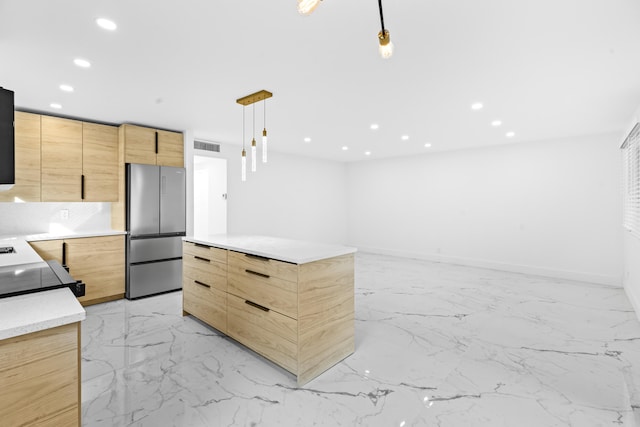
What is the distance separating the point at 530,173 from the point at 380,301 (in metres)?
3.93

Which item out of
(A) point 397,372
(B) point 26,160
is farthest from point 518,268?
(B) point 26,160

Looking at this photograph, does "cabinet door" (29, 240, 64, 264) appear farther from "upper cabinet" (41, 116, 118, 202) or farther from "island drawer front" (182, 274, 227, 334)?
"island drawer front" (182, 274, 227, 334)

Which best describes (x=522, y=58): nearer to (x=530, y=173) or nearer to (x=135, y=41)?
(x=135, y=41)

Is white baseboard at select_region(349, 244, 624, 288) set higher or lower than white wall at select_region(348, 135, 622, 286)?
lower

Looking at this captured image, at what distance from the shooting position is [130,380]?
2.25m

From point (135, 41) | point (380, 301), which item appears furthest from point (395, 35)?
point (380, 301)

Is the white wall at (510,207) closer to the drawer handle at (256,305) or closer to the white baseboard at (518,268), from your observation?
the white baseboard at (518,268)

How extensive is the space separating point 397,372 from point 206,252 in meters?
2.02

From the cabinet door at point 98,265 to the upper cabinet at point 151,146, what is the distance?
1159mm

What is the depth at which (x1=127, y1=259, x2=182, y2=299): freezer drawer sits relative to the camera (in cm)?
416

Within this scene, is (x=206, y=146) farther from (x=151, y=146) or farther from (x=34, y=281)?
(x=34, y=281)

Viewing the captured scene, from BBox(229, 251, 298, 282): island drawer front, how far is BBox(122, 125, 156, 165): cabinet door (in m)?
2.61

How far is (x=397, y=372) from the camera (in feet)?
7.77

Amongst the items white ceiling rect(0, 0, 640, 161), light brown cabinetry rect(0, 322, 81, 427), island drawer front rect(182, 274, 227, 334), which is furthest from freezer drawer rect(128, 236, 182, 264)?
light brown cabinetry rect(0, 322, 81, 427)
